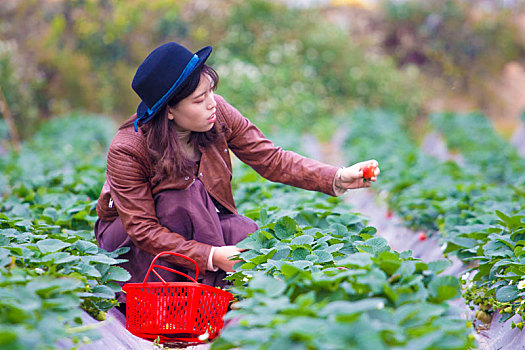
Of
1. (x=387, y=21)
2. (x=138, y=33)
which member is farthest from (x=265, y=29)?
(x=387, y=21)

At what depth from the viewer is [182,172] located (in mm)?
2621

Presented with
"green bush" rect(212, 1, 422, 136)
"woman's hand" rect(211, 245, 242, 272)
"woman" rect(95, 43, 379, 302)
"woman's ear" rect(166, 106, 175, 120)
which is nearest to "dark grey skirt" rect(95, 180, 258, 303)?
"woman" rect(95, 43, 379, 302)

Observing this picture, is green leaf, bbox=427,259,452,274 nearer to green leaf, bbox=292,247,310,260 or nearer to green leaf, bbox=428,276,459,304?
green leaf, bbox=428,276,459,304

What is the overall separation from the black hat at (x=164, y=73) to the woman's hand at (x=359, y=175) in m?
0.82

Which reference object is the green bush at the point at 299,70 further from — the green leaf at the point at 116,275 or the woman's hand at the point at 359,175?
the green leaf at the point at 116,275

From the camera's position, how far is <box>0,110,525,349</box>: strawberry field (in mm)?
1440

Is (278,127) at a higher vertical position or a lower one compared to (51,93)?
higher

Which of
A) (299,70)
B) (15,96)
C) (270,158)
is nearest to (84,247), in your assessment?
(270,158)

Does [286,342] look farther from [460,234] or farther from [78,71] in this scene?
[78,71]

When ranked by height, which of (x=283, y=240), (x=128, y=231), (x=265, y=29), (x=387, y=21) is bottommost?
(x=128, y=231)

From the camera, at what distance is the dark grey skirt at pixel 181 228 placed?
263 cm

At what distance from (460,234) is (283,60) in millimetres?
9404

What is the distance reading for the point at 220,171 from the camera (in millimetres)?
2783

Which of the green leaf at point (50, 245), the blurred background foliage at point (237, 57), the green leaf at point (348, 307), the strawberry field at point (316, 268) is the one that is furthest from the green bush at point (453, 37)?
the green leaf at point (348, 307)
